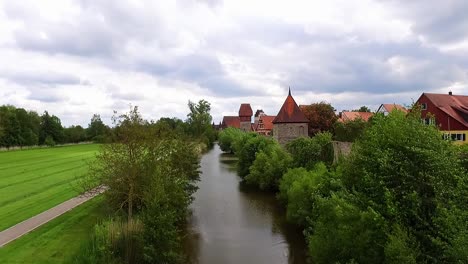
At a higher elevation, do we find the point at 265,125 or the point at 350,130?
the point at 265,125

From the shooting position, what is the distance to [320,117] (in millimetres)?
55156

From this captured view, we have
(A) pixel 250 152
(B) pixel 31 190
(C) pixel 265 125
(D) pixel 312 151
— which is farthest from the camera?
(C) pixel 265 125

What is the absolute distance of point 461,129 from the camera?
42781mm

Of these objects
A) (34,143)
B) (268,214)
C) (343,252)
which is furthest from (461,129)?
(34,143)

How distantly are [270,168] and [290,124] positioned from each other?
15.2m

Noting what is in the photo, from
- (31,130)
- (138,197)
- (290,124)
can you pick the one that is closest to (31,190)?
(138,197)

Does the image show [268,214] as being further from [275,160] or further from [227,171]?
[227,171]

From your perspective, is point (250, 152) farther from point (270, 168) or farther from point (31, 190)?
point (31, 190)

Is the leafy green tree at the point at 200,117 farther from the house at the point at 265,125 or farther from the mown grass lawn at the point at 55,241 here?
the mown grass lawn at the point at 55,241

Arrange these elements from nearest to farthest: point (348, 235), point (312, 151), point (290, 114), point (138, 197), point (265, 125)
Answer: point (348, 235), point (138, 197), point (312, 151), point (290, 114), point (265, 125)

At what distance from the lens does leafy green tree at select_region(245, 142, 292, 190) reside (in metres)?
37.0

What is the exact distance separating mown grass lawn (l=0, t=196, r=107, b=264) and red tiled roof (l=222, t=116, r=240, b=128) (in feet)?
427

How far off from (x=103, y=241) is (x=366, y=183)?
10.6 metres

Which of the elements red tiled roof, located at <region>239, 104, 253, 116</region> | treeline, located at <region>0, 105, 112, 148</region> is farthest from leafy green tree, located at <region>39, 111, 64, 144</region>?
red tiled roof, located at <region>239, 104, 253, 116</region>
